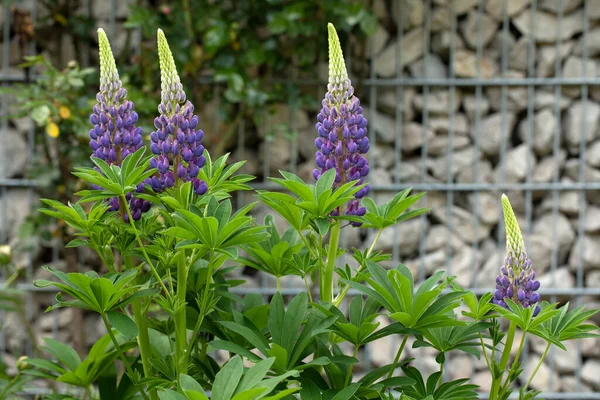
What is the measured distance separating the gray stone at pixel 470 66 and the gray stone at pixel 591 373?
1362mm

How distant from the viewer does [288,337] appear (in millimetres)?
1001

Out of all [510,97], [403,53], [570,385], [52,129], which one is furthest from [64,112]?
[570,385]

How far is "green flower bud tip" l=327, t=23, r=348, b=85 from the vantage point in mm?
1043

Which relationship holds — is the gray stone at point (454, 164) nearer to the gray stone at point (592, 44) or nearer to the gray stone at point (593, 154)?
the gray stone at point (593, 154)

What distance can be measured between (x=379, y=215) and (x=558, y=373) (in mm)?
2648

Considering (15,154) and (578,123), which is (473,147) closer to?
(578,123)

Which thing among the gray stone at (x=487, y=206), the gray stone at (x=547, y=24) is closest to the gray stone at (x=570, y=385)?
the gray stone at (x=487, y=206)

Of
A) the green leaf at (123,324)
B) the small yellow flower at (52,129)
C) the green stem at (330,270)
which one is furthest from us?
the small yellow flower at (52,129)

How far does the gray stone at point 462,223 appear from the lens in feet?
11.1

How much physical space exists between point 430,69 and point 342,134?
242cm

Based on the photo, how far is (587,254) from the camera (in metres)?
3.37

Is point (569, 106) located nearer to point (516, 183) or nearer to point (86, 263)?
point (516, 183)

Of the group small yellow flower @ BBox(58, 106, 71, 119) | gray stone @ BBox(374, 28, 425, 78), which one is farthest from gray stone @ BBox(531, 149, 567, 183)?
small yellow flower @ BBox(58, 106, 71, 119)

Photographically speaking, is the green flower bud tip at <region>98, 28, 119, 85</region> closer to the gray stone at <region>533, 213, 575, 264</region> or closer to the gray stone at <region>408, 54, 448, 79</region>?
the gray stone at <region>408, 54, 448, 79</region>
